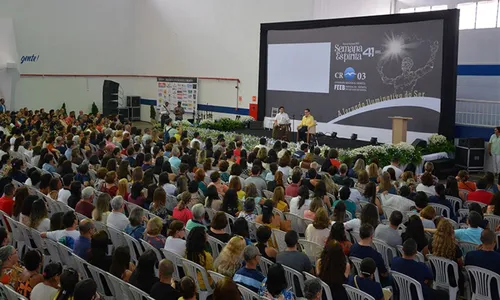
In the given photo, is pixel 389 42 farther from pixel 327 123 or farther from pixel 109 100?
pixel 109 100

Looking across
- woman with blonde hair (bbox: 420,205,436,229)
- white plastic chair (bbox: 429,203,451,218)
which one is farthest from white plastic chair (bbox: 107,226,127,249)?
white plastic chair (bbox: 429,203,451,218)

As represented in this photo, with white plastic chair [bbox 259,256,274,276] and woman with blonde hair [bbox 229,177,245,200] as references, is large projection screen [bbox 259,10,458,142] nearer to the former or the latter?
woman with blonde hair [bbox 229,177,245,200]

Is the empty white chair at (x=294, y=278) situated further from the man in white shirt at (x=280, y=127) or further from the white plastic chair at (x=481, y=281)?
the man in white shirt at (x=280, y=127)

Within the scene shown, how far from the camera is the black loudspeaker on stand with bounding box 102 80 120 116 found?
2566cm

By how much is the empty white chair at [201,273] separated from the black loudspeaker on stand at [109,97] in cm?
2146

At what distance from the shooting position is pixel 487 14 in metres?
15.7

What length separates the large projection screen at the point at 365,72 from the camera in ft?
51.5

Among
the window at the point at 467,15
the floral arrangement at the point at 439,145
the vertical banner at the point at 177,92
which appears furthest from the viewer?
the vertical banner at the point at 177,92

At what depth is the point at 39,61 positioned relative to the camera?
24062mm

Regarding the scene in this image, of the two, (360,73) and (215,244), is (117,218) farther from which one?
(360,73)

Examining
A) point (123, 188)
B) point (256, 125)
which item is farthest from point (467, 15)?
point (123, 188)

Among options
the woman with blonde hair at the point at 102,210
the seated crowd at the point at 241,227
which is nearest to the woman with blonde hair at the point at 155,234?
the seated crowd at the point at 241,227

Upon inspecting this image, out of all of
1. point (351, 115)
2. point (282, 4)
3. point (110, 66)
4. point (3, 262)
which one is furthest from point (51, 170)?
point (110, 66)

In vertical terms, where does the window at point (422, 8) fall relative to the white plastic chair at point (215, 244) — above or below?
above
